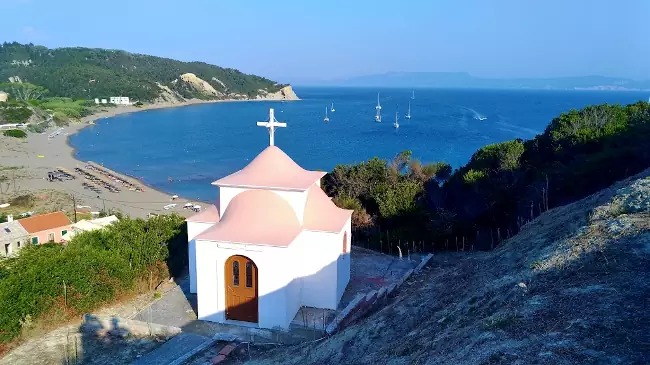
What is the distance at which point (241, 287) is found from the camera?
11.2 meters

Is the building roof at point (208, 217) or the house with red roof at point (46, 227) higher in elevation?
the building roof at point (208, 217)

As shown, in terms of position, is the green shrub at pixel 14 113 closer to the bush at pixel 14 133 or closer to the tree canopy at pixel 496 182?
the bush at pixel 14 133

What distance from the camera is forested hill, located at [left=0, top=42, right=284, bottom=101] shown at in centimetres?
12600

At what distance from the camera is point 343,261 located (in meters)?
12.8

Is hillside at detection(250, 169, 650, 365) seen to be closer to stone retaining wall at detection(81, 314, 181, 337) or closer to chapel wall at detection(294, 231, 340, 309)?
chapel wall at detection(294, 231, 340, 309)

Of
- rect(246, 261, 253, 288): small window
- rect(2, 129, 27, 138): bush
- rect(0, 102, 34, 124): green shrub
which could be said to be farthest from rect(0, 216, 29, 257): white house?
rect(0, 102, 34, 124): green shrub

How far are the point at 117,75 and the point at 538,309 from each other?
491 feet

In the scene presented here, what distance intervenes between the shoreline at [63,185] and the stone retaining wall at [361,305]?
2206 cm

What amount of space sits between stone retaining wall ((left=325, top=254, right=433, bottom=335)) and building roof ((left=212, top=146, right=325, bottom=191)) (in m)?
3.09

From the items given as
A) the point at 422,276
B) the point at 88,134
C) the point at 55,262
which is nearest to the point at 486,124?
the point at 88,134

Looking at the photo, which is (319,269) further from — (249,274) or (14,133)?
(14,133)

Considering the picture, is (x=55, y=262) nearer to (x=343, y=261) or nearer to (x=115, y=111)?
(x=343, y=261)

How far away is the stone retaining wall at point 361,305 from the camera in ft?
36.2

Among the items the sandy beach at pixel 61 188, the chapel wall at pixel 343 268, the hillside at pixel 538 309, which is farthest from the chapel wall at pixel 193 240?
the sandy beach at pixel 61 188
